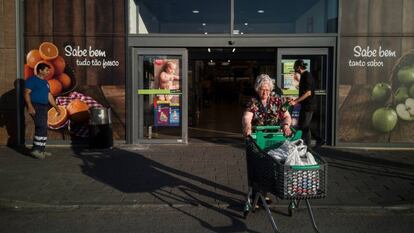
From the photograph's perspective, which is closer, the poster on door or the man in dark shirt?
the man in dark shirt

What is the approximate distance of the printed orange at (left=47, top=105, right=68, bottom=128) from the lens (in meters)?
11.2

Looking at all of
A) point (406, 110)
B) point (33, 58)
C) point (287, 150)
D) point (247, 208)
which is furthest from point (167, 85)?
point (287, 150)

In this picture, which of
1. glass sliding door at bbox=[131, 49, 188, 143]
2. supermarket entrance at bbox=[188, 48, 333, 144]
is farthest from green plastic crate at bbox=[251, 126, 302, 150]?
glass sliding door at bbox=[131, 49, 188, 143]

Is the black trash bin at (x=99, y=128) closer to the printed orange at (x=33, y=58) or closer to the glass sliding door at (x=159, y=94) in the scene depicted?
the glass sliding door at (x=159, y=94)

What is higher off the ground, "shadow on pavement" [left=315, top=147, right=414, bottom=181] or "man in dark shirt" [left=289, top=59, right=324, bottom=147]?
"man in dark shirt" [left=289, top=59, right=324, bottom=147]

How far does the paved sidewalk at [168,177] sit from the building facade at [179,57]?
67 centimetres

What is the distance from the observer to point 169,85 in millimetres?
11398

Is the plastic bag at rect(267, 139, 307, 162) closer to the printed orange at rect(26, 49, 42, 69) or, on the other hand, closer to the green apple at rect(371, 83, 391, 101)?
the green apple at rect(371, 83, 391, 101)

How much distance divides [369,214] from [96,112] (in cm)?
601

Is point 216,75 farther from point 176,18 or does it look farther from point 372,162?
point 372,162

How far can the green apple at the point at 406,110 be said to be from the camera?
10938 mm

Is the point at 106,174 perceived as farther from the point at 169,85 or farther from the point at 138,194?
the point at 169,85

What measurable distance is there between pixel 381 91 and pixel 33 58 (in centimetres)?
731

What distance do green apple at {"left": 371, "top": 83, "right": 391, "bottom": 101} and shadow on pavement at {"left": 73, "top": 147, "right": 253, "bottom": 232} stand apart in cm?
476
